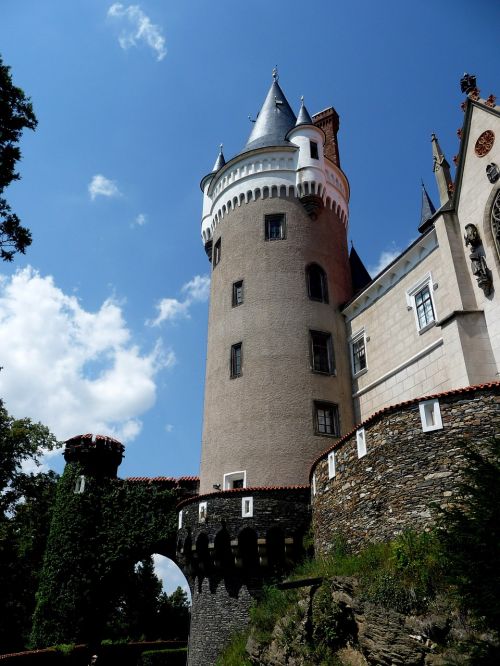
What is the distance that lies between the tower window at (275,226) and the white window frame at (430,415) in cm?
1437

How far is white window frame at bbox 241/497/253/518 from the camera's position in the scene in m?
18.4

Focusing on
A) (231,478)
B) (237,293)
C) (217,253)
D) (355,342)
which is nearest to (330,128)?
(217,253)

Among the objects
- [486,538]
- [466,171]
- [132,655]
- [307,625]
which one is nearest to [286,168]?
[466,171]

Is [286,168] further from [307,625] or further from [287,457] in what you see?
[307,625]

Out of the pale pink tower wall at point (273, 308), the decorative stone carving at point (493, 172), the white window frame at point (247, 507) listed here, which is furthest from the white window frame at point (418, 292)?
the white window frame at point (247, 507)

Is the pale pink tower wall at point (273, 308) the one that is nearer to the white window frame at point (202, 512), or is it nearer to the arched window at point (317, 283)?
the arched window at point (317, 283)

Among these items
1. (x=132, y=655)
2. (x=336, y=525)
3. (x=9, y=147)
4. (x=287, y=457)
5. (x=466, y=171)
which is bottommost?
(x=132, y=655)

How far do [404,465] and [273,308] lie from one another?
12208 millimetres

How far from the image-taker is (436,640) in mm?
9742

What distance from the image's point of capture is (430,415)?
13086 mm

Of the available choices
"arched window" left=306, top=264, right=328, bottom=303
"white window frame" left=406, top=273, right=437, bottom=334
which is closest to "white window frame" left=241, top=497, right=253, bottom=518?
"white window frame" left=406, top=273, right=437, bottom=334

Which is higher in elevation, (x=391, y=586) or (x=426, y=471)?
(x=426, y=471)

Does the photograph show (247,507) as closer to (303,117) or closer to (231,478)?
(231,478)

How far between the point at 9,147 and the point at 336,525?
42.2ft
